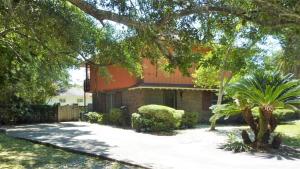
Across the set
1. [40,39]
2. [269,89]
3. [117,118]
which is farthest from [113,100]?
[40,39]

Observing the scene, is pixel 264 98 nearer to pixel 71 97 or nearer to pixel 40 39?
pixel 40 39

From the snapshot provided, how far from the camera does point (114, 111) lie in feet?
102

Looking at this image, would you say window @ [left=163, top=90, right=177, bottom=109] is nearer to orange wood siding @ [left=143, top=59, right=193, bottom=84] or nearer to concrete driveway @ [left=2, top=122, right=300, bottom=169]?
orange wood siding @ [left=143, top=59, right=193, bottom=84]

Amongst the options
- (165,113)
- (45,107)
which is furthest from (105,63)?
(45,107)

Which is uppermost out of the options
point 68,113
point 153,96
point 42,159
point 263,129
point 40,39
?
point 40,39

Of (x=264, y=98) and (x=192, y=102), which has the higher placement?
(x=192, y=102)

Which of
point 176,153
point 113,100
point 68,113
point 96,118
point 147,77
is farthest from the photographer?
point 68,113

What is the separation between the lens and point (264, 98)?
16.6 meters

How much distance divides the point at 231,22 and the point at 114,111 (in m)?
21.9

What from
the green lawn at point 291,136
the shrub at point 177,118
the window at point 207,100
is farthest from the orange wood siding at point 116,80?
the green lawn at point 291,136

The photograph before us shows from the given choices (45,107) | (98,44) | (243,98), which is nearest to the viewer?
(98,44)

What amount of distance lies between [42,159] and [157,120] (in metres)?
11.1

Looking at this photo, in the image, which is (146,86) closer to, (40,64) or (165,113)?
(165,113)

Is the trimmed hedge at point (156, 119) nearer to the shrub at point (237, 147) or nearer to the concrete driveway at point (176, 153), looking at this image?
the concrete driveway at point (176, 153)
